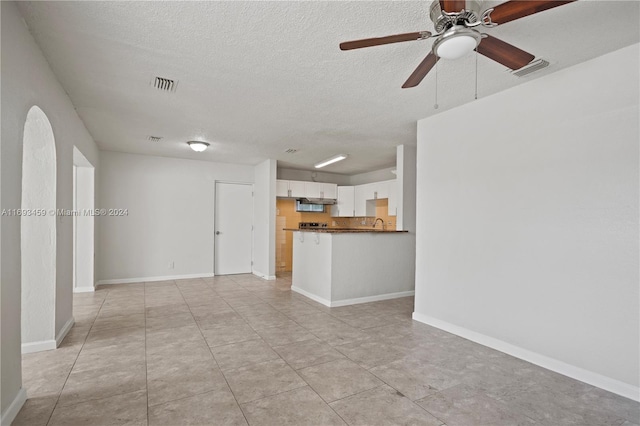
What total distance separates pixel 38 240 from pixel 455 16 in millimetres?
3783

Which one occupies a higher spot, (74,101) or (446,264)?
(74,101)

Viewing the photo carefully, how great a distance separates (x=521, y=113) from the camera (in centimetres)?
303

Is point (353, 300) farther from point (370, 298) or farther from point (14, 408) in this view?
point (14, 408)

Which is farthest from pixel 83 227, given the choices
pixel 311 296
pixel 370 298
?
pixel 370 298

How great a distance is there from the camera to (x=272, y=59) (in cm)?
263

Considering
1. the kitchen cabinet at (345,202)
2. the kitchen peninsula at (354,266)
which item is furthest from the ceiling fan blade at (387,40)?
the kitchen cabinet at (345,202)

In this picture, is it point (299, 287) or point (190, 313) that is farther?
point (299, 287)

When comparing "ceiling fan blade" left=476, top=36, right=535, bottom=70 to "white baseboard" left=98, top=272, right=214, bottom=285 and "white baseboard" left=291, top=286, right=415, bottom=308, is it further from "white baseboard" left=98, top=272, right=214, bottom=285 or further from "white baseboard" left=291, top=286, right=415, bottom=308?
"white baseboard" left=98, top=272, right=214, bottom=285

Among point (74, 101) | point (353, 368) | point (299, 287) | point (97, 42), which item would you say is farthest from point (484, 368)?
point (74, 101)

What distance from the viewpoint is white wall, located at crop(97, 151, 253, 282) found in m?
6.20

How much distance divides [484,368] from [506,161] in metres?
1.88

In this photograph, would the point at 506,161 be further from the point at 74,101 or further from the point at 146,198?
the point at 146,198

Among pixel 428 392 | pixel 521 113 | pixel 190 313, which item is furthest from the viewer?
pixel 190 313

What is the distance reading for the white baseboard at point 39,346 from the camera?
9.62 ft
